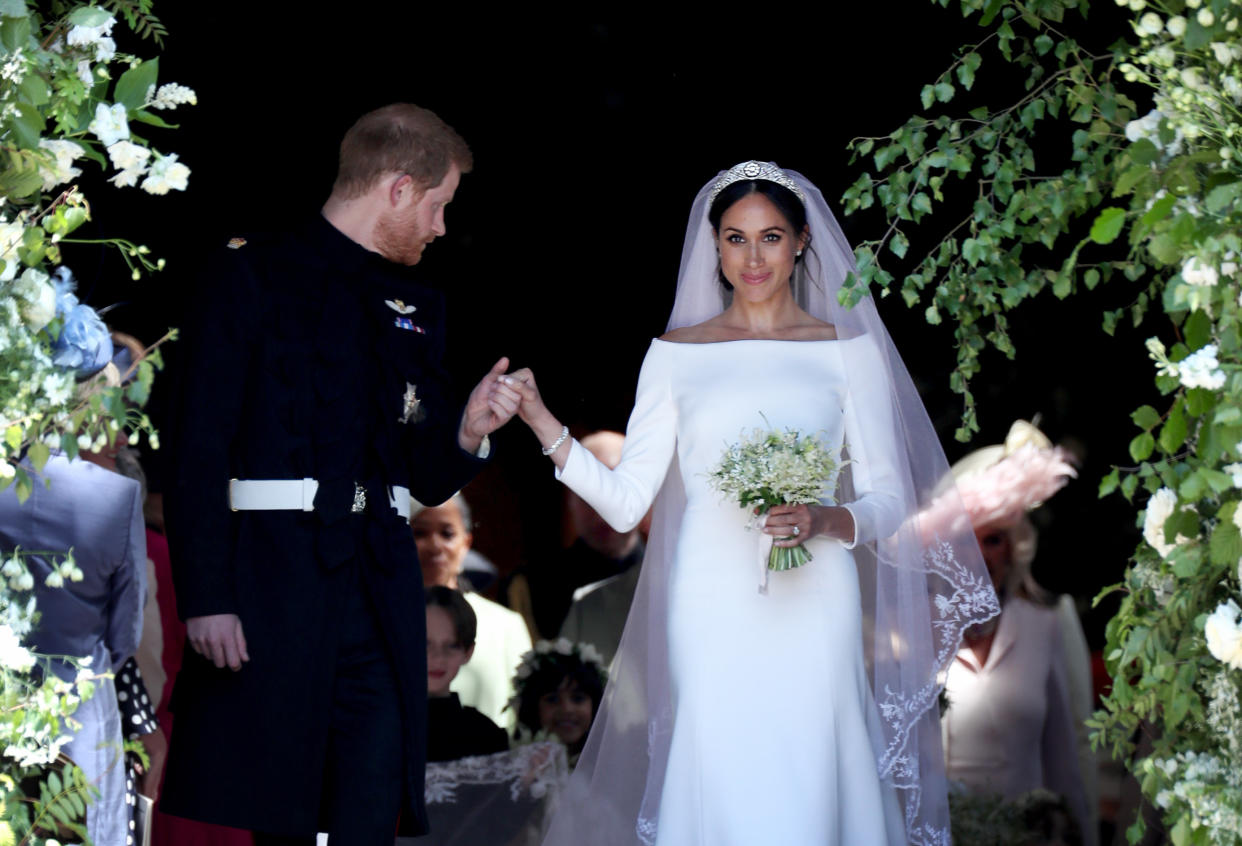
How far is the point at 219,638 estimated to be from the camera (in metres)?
3.41

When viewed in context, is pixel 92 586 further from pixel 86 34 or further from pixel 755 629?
pixel 86 34

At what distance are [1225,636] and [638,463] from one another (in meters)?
1.90

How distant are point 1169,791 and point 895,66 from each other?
15.5 ft

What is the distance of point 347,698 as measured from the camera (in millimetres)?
3551

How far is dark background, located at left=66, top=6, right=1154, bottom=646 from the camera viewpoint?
6672 millimetres

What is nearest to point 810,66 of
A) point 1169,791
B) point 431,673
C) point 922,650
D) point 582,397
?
point 582,397

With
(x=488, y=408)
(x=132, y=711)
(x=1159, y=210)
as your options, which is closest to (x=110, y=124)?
(x=488, y=408)

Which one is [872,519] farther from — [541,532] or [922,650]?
[541,532]

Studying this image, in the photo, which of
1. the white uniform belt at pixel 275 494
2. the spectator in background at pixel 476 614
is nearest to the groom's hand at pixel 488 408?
the white uniform belt at pixel 275 494

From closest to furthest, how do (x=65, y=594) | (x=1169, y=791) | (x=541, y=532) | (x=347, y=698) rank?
(x=1169, y=791)
(x=347, y=698)
(x=65, y=594)
(x=541, y=532)

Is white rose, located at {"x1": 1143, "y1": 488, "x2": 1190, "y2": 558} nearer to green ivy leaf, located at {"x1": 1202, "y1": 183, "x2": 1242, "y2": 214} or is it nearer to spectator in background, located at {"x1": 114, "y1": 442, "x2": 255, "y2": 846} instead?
green ivy leaf, located at {"x1": 1202, "y1": 183, "x2": 1242, "y2": 214}

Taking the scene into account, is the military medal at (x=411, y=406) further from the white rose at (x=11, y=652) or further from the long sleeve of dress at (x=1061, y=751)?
the long sleeve of dress at (x=1061, y=751)

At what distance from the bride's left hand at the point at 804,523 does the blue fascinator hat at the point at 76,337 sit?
165 centimetres

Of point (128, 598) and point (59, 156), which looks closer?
point (59, 156)
